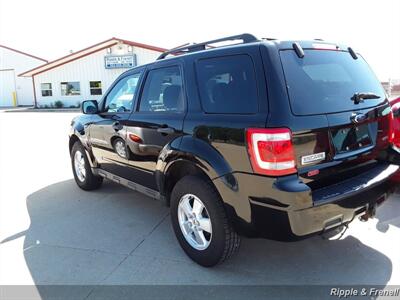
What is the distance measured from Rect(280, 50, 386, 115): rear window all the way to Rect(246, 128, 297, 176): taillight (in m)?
0.23

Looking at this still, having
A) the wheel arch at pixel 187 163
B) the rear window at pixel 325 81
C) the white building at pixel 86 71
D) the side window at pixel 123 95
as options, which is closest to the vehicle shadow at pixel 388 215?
the rear window at pixel 325 81

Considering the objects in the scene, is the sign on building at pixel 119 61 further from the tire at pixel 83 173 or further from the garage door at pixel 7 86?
the tire at pixel 83 173

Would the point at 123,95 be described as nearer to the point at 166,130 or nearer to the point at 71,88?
the point at 166,130

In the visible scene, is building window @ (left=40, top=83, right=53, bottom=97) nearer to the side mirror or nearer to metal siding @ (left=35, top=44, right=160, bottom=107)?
metal siding @ (left=35, top=44, right=160, bottom=107)

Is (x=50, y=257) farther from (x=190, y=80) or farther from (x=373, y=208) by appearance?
(x=373, y=208)

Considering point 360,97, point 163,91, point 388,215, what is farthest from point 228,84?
point 388,215

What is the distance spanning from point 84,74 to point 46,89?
4.58m

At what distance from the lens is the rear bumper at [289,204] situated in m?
2.54

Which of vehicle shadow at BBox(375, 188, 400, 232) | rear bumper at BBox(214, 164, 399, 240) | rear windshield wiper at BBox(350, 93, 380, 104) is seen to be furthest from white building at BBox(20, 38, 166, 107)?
rear bumper at BBox(214, 164, 399, 240)

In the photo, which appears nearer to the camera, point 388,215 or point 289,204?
point 289,204

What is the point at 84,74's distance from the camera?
30328mm

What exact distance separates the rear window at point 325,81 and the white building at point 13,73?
128 ft

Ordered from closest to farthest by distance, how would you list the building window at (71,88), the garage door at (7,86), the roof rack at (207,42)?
the roof rack at (207,42)
the building window at (71,88)
the garage door at (7,86)

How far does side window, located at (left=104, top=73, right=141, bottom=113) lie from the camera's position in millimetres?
4270
